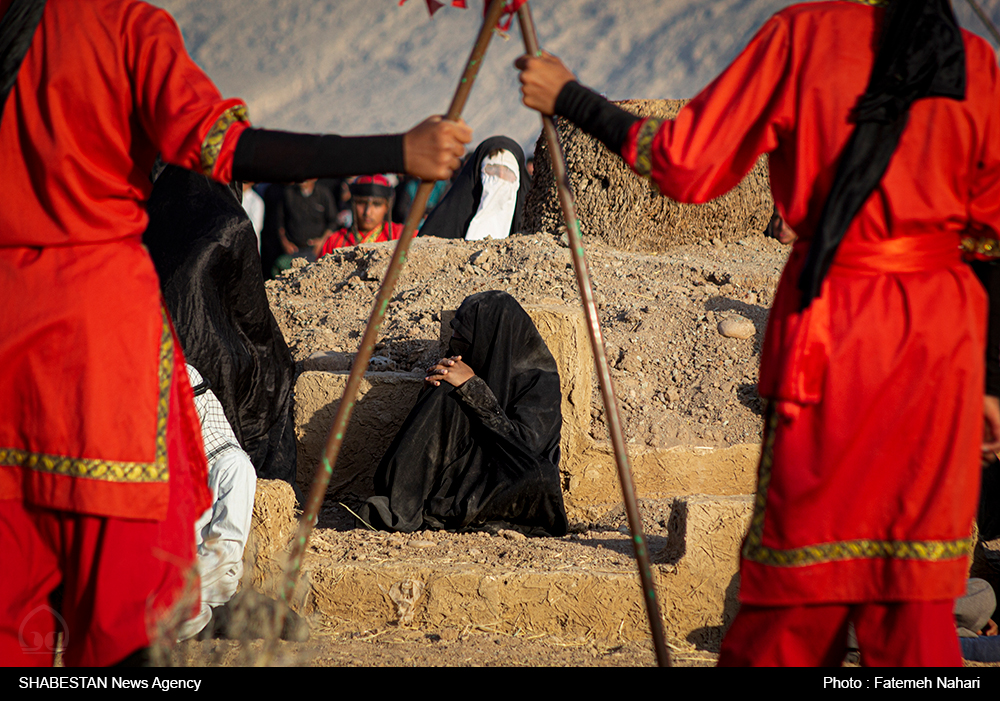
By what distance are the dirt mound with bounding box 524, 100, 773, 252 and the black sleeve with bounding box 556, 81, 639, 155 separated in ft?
18.7

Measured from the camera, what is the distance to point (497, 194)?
9.77 m

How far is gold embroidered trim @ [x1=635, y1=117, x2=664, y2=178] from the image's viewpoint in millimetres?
2041

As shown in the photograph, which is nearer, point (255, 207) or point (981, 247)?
point (981, 247)

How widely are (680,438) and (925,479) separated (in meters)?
4.13

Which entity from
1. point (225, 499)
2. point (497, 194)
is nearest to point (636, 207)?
point (497, 194)

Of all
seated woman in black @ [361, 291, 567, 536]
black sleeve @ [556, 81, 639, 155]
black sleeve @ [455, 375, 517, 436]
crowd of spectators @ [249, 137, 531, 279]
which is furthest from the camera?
crowd of spectators @ [249, 137, 531, 279]

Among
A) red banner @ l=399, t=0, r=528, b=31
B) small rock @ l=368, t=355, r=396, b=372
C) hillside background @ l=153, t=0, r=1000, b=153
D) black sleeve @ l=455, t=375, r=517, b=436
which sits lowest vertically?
black sleeve @ l=455, t=375, r=517, b=436

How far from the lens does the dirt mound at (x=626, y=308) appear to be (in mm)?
6262

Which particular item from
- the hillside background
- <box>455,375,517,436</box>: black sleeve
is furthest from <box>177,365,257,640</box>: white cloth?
the hillside background

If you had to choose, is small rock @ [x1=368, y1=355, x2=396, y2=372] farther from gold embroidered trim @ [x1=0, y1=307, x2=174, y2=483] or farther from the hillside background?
the hillside background

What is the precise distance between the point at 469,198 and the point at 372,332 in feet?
25.8

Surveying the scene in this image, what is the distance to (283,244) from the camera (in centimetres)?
1186

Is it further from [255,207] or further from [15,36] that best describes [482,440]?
[255,207]
